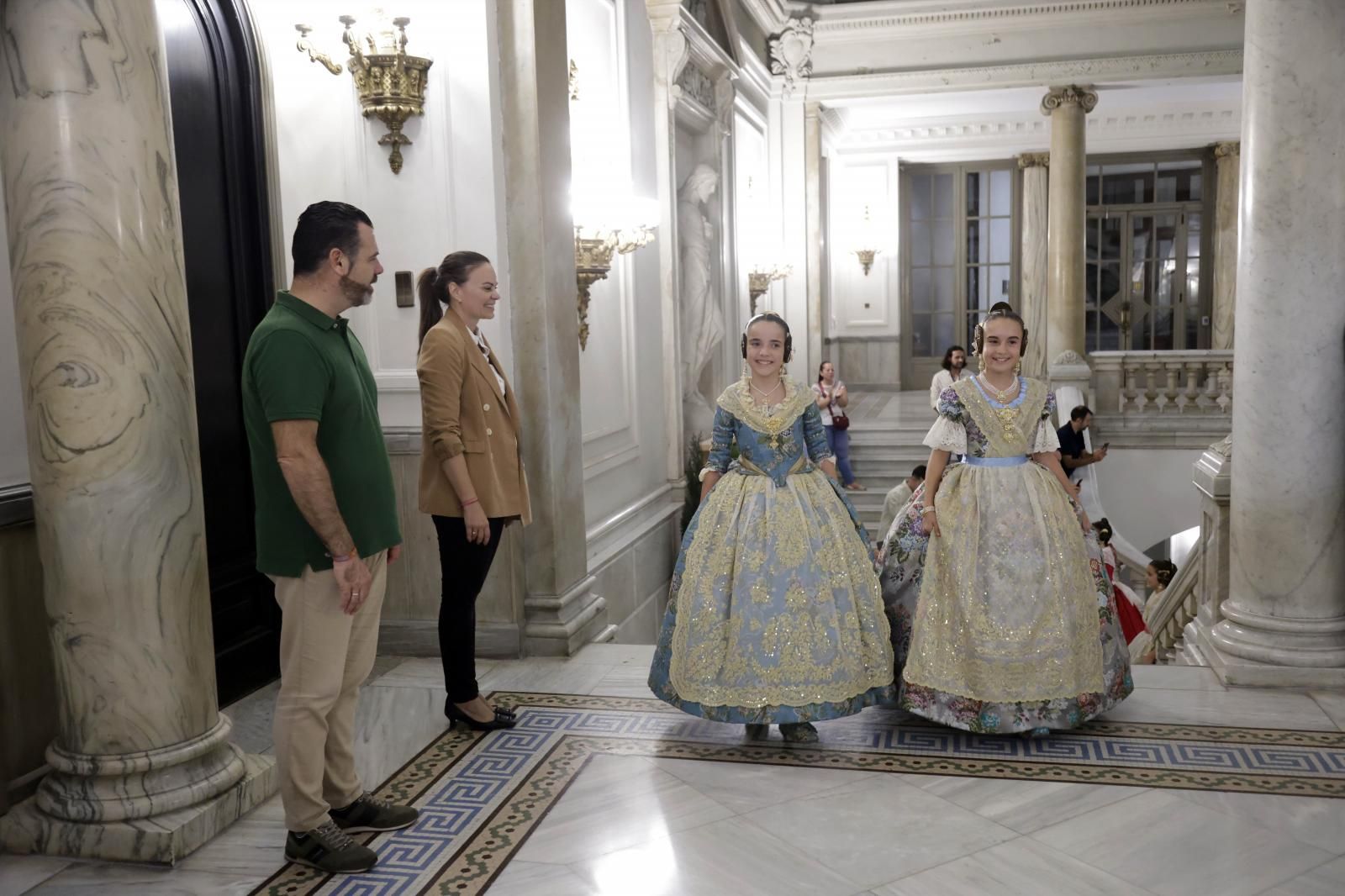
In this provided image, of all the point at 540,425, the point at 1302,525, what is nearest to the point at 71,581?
the point at 540,425

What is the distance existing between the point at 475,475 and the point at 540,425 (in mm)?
959

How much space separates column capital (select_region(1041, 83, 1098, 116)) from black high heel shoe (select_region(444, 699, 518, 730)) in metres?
9.58

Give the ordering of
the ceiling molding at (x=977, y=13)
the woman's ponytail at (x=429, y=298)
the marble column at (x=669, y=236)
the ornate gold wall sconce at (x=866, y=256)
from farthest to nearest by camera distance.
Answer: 1. the ornate gold wall sconce at (x=866, y=256)
2. the ceiling molding at (x=977, y=13)
3. the marble column at (x=669, y=236)
4. the woman's ponytail at (x=429, y=298)

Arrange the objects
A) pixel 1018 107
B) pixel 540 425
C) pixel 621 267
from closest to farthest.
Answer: pixel 540 425 < pixel 621 267 < pixel 1018 107

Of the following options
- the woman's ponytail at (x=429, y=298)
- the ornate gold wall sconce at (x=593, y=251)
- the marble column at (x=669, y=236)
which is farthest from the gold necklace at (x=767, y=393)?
the marble column at (x=669, y=236)

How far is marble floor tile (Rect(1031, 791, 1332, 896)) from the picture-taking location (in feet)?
8.79

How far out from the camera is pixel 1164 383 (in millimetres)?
11406

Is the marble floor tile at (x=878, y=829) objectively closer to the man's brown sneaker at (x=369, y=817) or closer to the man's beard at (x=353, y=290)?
the man's brown sneaker at (x=369, y=817)

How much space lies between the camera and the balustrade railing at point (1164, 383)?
1105cm

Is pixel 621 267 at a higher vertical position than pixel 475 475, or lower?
higher

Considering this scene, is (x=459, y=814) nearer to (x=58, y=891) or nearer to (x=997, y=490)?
(x=58, y=891)

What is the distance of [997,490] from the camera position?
3.62 metres

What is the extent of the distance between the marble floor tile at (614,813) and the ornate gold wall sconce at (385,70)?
8.39 ft

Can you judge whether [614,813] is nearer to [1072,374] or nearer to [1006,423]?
[1006,423]
